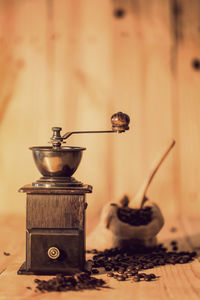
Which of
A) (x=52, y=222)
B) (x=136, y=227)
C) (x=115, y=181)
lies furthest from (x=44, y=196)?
(x=115, y=181)

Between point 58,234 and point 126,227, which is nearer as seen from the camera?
point 58,234

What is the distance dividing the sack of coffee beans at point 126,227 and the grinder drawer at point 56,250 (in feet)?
1.30

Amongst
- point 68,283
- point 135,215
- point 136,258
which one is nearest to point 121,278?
point 68,283

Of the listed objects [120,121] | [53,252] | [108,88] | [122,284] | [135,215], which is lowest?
[122,284]

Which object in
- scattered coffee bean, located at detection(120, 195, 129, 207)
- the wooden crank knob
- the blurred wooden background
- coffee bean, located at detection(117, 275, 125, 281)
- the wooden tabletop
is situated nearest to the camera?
the wooden tabletop

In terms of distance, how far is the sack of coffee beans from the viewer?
239 centimetres

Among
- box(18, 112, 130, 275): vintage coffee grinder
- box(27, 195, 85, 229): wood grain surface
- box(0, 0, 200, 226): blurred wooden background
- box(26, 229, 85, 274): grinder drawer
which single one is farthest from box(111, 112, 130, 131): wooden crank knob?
box(0, 0, 200, 226): blurred wooden background

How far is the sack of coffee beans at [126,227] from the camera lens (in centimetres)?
239

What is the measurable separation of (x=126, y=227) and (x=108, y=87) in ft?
4.21

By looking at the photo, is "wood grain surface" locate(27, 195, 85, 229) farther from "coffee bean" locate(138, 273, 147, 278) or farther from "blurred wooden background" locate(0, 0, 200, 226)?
"blurred wooden background" locate(0, 0, 200, 226)

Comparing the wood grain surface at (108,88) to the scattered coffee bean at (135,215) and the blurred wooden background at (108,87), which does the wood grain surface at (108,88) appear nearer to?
the blurred wooden background at (108,87)

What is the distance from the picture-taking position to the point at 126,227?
2381 mm

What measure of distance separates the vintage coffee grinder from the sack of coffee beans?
15.1 inches

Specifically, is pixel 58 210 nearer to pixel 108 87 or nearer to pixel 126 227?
pixel 126 227
